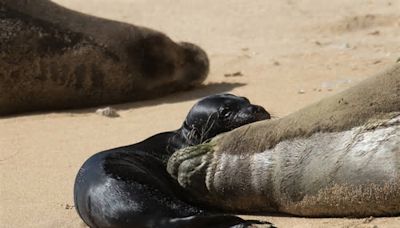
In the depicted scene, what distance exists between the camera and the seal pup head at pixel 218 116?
460cm

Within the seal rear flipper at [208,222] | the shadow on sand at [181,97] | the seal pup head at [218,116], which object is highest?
the seal pup head at [218,116]

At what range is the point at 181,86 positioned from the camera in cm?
842

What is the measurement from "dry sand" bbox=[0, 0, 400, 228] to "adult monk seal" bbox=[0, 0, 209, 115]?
24 cm

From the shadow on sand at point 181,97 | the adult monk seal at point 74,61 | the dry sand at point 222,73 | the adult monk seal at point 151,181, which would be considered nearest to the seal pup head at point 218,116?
the adult monk seal at point 151,181

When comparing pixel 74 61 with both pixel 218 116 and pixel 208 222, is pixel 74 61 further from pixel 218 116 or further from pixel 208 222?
pixel 208 222

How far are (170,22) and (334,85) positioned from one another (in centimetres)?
488

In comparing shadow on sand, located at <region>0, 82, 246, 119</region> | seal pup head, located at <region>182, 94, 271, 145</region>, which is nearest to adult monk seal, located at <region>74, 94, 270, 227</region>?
seal pup head, located at <region>182, 94, 271, 145</region>

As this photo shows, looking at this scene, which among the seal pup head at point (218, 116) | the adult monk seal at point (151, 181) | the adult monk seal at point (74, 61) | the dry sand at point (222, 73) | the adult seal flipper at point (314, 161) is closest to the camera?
the adult seal flipper at point (314, 161)

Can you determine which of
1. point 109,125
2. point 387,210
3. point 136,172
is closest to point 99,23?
point 109,125

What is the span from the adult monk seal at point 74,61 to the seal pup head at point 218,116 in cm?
325

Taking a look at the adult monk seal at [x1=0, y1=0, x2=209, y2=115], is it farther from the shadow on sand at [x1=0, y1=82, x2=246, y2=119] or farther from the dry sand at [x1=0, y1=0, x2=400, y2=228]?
the dry sand at [x1=0, y1=0, x2=400, y2=228]

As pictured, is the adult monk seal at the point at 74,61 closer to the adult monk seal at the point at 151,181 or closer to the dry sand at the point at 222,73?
the dry sand at the point at 222,73

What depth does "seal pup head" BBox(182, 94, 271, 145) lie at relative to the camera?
4602mm

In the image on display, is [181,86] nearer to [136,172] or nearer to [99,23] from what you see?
[99,23]
